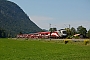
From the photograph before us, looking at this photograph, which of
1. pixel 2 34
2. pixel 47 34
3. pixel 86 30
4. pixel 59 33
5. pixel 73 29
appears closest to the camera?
pixel 59 33

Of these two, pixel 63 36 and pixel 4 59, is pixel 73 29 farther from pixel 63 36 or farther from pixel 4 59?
pixel 4 59

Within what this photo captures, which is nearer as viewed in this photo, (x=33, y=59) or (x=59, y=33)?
(x=33, y=59)

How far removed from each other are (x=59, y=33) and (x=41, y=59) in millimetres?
78334

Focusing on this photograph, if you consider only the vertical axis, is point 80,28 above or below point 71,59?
above

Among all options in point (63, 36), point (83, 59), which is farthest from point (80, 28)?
point (83, 59)

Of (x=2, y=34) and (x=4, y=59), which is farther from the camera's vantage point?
(x=2, y=34)

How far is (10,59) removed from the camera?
1712 cm

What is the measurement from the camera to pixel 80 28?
139 m

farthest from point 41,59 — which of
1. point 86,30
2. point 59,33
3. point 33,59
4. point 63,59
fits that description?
point 86,30

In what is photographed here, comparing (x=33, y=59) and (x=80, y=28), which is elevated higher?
(x=80, y=28)

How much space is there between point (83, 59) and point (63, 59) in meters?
1.64

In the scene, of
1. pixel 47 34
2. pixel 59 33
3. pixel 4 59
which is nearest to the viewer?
pixel 4 59

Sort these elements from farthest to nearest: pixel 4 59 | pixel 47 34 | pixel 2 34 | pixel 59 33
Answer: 1. pixel 2 34
2. pixel 47 34
3. pixel 59 33
4. pixel 4 59

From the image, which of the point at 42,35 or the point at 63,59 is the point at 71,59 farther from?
the point at 42,35
